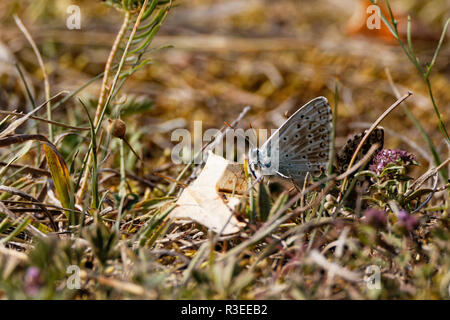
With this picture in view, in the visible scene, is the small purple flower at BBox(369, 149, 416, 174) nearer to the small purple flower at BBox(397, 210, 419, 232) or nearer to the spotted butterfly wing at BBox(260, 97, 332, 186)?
the spotted butterfly wing at BBox(260, 97, 332, 186)

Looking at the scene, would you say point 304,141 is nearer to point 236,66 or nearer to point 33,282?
point 33,282

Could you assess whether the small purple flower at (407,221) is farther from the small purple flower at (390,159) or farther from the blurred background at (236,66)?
the blurred background at (236,66)

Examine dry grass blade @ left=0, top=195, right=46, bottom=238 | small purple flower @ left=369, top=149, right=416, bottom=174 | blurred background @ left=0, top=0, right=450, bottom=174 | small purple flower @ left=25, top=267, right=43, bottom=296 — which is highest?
blurred background @ left=0, top=0, right=450, bottom=174

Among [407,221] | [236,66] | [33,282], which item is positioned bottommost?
[33,282]

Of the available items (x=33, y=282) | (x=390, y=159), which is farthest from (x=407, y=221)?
(x=33, y=282)

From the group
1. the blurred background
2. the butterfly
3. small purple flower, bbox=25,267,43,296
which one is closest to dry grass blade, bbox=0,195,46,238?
small purple flower, bbox=25,267,43,296

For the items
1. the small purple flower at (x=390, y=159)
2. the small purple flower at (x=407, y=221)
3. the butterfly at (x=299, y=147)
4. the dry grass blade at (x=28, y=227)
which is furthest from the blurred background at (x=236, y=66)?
the small purple flower at (x=407, y=221)

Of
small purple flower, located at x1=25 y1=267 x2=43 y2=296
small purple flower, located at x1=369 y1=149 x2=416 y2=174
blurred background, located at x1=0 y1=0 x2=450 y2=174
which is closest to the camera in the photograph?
small purple flower, located at x1=25 y1=267 x2=43 y2=296

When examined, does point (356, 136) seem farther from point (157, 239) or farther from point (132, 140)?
point (132, 140)
